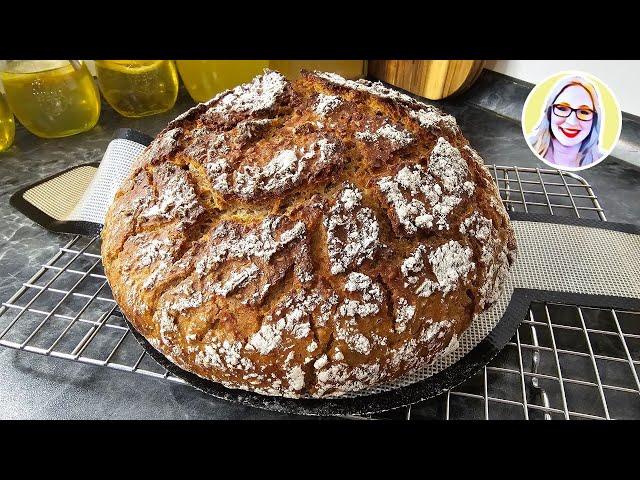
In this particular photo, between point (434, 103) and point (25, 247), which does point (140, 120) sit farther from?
point (434, 103)

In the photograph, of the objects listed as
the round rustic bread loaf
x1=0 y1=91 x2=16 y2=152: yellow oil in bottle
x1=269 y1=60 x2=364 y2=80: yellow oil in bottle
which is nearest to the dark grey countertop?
x1=0 y1=91 x2=16 y2=152: yellow oil in bottle

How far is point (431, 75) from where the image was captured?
6.57 ft

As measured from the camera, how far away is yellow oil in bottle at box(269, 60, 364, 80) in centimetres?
190

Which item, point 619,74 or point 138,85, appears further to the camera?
point 138,85

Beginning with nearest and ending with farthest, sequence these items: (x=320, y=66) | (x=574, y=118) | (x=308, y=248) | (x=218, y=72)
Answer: (x=308, y=248), (x=574, y=118), (x=218, y=72), (x=320, y=66)

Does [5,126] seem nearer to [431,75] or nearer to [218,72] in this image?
[218,72]

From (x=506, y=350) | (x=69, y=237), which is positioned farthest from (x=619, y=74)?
(x=69, y=237)

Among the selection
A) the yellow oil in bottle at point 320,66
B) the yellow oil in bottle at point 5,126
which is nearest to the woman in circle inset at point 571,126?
the yellow oil in bottle at point 320,66

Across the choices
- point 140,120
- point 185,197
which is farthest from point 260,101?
point 140,120

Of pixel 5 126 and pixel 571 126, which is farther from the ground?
pixel 571 126

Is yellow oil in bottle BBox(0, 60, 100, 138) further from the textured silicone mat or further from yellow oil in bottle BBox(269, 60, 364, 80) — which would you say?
yellow oil in bottle BBox(269, 60, 364, 80)

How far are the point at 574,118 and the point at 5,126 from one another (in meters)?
1.90

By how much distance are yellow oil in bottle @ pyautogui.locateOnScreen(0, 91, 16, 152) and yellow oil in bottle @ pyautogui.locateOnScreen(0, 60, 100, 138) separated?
0.12 ft

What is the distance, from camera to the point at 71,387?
3.35 ft
